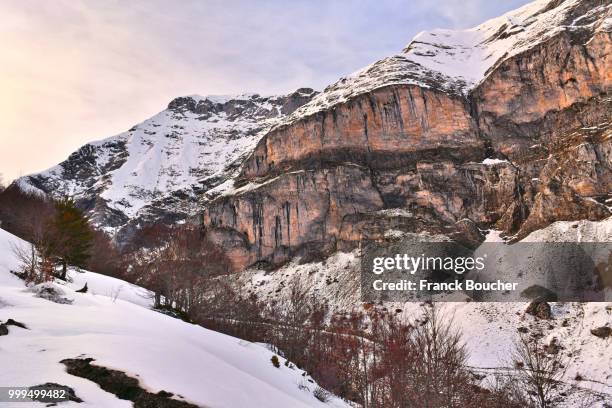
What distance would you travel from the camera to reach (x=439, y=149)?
8462cm

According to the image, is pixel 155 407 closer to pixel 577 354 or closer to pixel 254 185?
pixel 577 354

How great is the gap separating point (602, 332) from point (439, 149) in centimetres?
5218

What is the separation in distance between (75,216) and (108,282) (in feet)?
21.0

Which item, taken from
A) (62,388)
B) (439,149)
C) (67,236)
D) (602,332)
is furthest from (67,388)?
(439,149)

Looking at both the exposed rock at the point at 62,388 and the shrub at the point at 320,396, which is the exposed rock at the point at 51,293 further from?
the shrub at the point at 320,396

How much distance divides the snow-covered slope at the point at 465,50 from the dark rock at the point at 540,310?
5333 centimetres

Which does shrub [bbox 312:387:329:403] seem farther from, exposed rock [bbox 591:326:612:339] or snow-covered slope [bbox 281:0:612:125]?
snow-covered slope [bbox 281:0:612:125]

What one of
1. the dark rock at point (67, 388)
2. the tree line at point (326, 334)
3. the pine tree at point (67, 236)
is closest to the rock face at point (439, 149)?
the tree line at point (326, 334)

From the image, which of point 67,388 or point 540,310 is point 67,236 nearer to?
point 67,388

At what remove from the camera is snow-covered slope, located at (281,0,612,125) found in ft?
278

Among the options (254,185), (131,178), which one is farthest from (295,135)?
(131,178)

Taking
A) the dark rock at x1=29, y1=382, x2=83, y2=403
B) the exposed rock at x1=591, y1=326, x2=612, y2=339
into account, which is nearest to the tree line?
the exposed rock at x1=591, y1=326, x2=612, y2=339

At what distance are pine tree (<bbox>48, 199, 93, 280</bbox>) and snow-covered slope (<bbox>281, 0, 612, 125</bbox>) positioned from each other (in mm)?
71850

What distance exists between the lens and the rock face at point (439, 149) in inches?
2753
